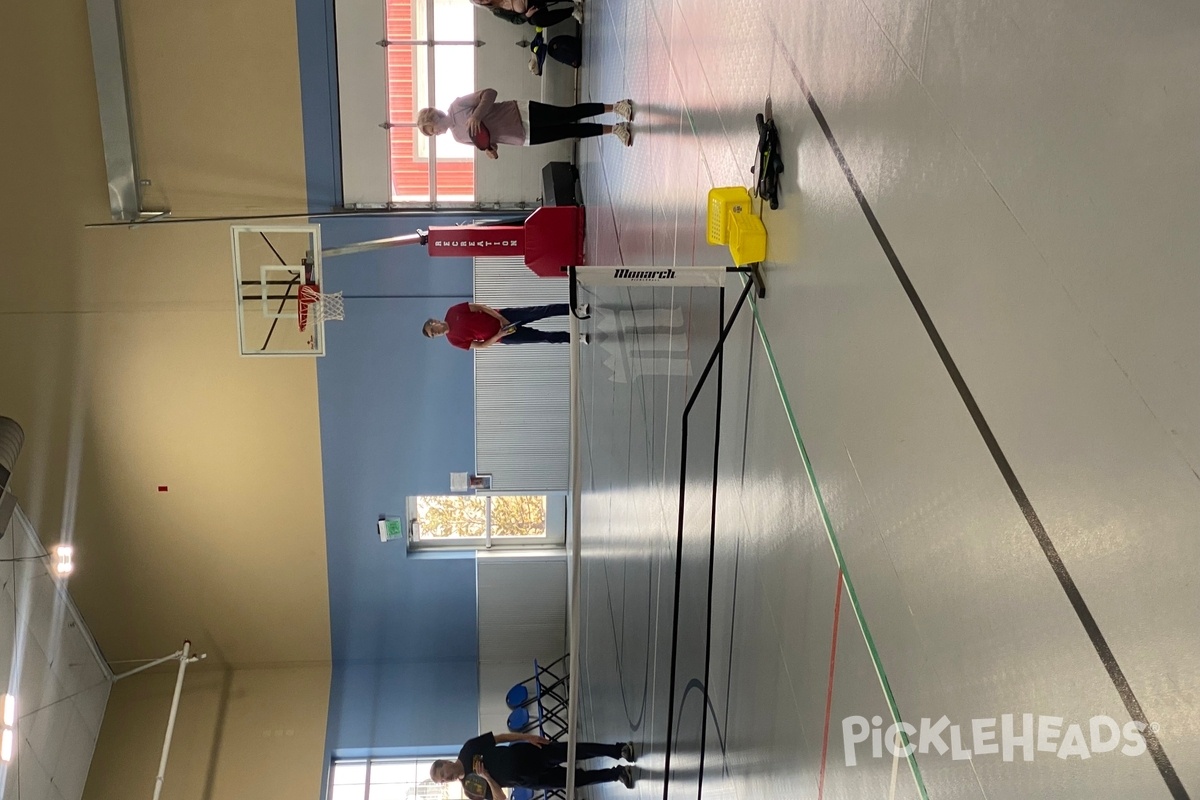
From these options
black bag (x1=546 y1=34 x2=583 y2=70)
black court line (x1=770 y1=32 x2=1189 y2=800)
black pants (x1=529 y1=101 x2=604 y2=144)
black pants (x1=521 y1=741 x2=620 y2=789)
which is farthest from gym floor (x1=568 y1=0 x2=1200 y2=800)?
black bag (x1=546 y1=34 x2=583 y2=70)

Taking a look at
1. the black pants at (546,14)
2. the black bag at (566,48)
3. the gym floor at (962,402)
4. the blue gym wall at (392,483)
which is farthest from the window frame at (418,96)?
the gym floor at (962,402)

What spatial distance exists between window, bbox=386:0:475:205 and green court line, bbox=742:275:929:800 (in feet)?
15.0

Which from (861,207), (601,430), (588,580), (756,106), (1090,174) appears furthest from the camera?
(588,580)

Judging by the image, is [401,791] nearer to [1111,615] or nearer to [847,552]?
[847,552]

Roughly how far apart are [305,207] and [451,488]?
86.8 inches

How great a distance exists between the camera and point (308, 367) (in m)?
6.56

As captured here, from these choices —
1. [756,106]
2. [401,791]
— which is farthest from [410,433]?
[756,106]

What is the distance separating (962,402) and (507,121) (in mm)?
4083

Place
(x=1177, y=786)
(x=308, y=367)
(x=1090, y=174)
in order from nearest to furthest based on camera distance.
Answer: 1. (x=1177, y=786)
2. (x=1090, y=174)
3. (x=308, y=367)

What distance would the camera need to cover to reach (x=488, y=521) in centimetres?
732

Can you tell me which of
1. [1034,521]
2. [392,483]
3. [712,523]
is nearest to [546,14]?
[392,483]

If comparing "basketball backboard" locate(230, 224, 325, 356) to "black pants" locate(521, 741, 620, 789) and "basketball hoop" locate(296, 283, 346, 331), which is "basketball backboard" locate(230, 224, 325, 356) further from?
"black pants" locate(521, 741, 620, 789)

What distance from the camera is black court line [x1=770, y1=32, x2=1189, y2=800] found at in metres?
0.75

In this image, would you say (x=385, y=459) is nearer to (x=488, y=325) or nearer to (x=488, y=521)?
(x=488, y=521)
